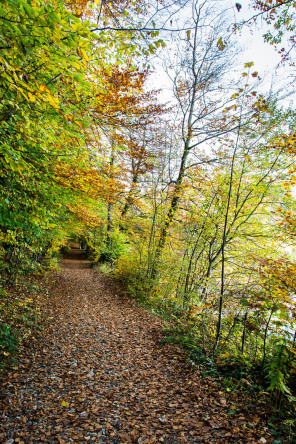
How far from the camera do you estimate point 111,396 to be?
11.5ft

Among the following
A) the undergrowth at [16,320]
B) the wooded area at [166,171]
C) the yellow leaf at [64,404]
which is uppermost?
the wooded area at [166,171]

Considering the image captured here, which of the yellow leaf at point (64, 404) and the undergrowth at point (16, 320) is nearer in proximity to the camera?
the yellow leaf at point (64, 404)

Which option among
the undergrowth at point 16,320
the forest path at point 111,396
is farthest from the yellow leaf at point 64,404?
the undergrowth at point 16,320

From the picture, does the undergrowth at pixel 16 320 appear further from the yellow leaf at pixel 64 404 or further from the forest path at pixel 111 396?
the yellow leaf at pixel 64 404

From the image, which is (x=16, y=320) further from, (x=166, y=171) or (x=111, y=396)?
(x=166, y=171)

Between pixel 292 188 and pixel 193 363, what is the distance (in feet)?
16.5

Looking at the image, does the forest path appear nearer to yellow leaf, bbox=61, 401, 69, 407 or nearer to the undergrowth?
yellow leaf, bbox=61, 401, 69, 407

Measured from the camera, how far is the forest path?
8.95 ft

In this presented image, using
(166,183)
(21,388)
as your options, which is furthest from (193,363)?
(166,183)

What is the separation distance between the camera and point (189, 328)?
227 inches

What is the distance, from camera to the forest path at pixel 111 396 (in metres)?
2.73

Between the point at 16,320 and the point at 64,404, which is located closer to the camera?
the point at 64,404

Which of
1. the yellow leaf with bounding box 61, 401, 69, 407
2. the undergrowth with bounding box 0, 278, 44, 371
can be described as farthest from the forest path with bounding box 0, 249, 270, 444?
the undergrowth with bounding box 0, 278, 44, 371

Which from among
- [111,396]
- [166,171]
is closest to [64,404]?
[111,396]
